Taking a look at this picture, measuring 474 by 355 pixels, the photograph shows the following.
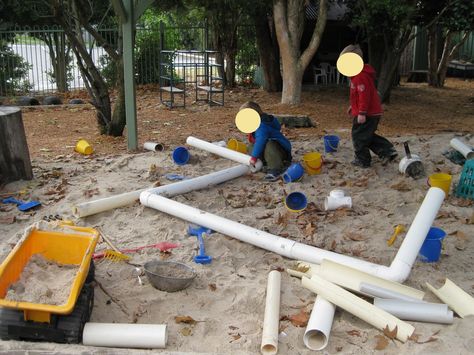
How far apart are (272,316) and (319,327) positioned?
295mm

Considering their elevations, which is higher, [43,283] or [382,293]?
[43,283]

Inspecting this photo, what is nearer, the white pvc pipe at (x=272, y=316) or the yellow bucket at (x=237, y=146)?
the white pvc pipe at (x=272, y=316)

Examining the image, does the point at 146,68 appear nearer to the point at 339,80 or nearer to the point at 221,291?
the point at 339,80

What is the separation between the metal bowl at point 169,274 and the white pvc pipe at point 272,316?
540 millimetres

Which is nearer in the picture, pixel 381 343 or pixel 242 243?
pixel 381 343

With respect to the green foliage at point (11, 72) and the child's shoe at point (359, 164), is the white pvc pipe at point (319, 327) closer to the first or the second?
the child's shoe at point (359, 164)

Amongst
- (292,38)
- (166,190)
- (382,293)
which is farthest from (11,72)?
(382,293)

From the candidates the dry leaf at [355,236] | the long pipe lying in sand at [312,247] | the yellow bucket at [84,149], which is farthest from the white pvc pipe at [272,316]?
the yellow bucket at [84,149]

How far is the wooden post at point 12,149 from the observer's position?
5.99 metres

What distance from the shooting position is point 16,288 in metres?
3.13

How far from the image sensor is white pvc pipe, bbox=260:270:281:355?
118 inches

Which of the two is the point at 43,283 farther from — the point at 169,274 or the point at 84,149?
the point at 84,149

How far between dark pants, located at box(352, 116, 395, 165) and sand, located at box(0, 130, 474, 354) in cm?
20

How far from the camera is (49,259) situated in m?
3.54
